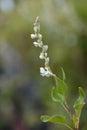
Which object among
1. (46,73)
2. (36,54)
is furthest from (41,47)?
(36,54)

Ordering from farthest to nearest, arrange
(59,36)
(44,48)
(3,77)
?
1. (3,77)
2. (59,36)
3. (44,48)

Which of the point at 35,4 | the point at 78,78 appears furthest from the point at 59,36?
the point at 78,78

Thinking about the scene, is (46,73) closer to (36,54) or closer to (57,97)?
(57,97)

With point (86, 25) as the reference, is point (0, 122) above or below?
below

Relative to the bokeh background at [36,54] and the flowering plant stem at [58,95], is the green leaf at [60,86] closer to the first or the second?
the flowering plant stem at [58,95]

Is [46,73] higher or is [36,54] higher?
[36,54]

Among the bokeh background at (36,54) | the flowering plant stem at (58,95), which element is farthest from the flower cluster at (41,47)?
the bokeh background at (36,54)

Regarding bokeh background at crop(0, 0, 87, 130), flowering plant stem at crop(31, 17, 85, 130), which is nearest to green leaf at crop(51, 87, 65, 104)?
flowering plant stem at crop(31, 17, 85, 130)

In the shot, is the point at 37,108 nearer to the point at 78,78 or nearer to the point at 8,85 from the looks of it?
the point at 8,85
